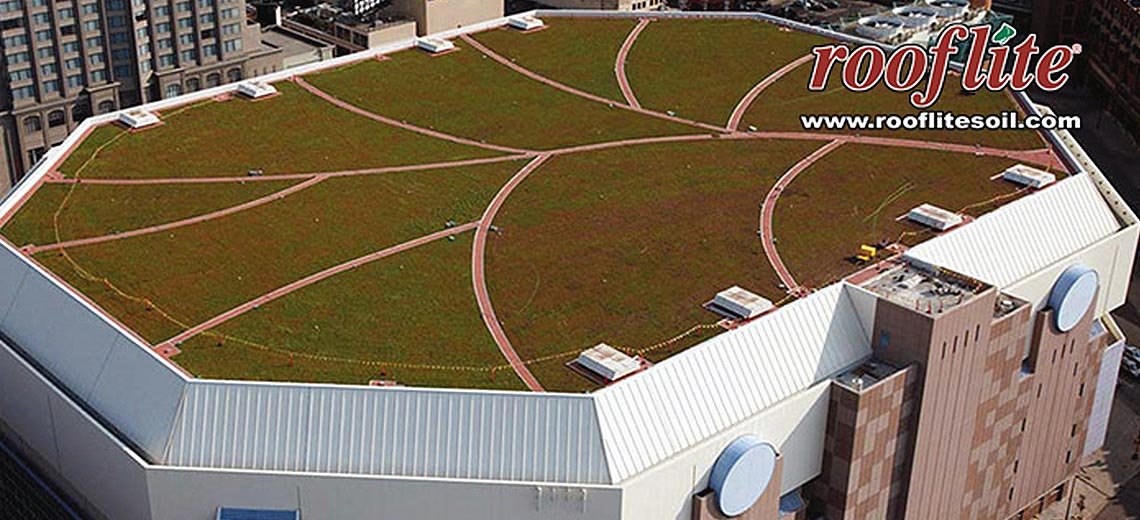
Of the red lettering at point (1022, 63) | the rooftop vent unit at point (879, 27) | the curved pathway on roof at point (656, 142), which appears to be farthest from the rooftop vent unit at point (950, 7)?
the curved pathway on roof at point (656, 142)

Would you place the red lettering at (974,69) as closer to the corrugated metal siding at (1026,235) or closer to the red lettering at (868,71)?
the red lettering at (868,71)

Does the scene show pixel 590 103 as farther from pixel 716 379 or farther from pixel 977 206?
pixel 716 379

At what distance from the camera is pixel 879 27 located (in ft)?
490

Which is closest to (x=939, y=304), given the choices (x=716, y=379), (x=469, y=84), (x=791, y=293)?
(x=791, y=293)

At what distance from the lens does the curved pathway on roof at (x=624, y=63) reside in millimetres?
117331

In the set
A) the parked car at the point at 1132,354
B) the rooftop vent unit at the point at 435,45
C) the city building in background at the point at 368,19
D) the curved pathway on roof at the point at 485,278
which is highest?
the rooftop vent unit at the point at 435,45

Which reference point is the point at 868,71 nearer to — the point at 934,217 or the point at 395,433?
the point at 934,217

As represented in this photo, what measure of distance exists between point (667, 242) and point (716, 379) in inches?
712

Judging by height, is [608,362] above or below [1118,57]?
above

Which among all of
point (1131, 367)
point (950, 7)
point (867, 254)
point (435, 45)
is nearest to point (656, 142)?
point (867, 254)

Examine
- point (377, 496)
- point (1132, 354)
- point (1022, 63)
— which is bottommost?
point (1132, 354)

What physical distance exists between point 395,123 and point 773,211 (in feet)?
109

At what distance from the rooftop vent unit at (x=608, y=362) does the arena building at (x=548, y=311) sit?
313 mm

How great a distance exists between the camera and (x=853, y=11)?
6511 inches
